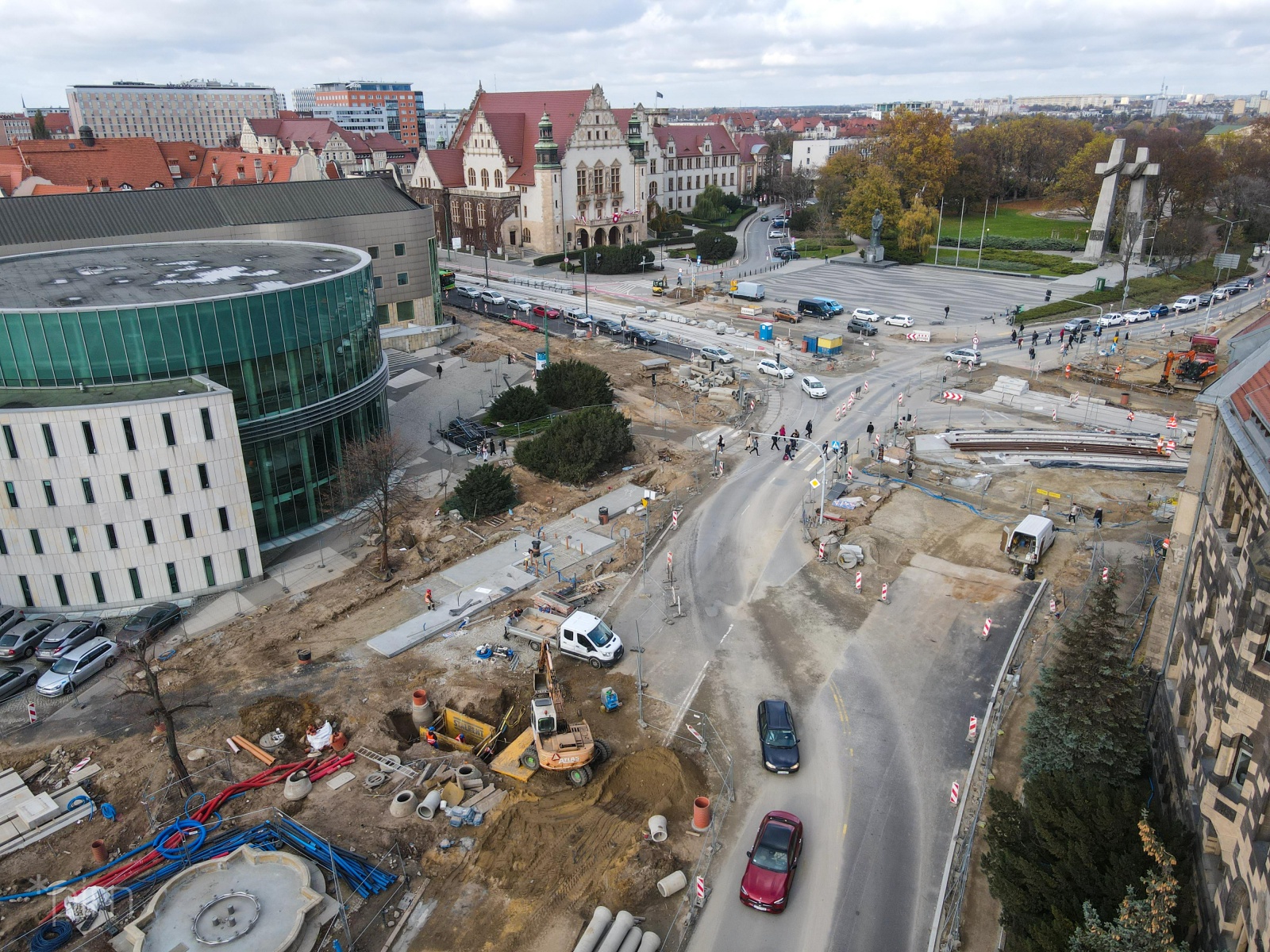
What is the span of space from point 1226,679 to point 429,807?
20123 mm

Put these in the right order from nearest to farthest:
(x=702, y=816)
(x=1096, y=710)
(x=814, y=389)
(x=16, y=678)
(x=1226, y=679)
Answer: (x=1226, y=679) → (x=1096, y=710) → (x=702, y=816) → (x=16, y=678) → (x=814, y=389)

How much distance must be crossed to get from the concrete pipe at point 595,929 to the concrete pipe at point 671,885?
137cm

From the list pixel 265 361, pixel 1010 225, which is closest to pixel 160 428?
pixel 265 361

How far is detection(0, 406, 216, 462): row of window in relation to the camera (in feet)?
104

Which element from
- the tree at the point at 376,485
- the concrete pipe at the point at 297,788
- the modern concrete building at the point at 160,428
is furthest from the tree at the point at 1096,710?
the modern concrete building at the point at 160,428

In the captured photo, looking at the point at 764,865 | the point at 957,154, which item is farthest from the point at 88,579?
the point at 957,154

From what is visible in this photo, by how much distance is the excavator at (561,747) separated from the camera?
80.5ft

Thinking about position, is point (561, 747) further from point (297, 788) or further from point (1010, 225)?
point (1010, 225)

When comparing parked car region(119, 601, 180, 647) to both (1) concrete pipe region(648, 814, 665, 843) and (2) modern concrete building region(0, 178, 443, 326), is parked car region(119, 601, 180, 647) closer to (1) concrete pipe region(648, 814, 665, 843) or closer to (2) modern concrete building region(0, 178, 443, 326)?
(1) concrete pipe region(648, 814, 665, 843)

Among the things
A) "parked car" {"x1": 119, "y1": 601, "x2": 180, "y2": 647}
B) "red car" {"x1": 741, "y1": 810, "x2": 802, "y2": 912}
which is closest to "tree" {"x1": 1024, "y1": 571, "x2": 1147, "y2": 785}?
"red car" {"x1": 741, "y1": 810, "x2": 802, "y2": 912}

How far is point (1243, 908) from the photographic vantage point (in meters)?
17.1

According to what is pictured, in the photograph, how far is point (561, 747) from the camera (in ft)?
80.9

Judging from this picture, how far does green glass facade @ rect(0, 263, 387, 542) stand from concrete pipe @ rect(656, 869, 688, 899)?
26.1 m

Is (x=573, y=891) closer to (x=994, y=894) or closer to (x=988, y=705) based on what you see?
(x=994, y=894)
